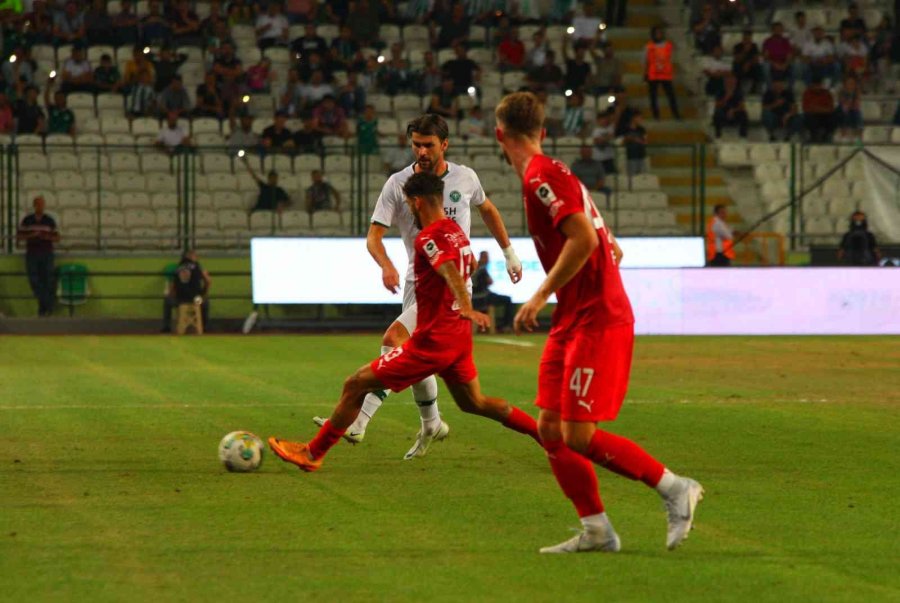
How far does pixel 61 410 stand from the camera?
1403 centimetres

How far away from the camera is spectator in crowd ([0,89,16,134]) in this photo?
101 ft

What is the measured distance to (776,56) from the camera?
35.4 m

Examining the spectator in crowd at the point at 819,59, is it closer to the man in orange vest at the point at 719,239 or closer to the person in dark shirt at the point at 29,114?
the man in orange vest at the point at 719,239

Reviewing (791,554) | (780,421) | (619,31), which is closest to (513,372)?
(780,421)

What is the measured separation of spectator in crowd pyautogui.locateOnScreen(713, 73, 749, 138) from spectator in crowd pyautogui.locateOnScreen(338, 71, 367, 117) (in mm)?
7784

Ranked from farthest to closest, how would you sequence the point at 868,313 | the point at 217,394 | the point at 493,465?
the point at 868,313
the point at 217,394
the point at 493,465

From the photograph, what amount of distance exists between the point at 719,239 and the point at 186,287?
9893mm

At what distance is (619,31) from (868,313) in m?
13.2

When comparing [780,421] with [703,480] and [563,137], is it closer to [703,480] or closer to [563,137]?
[703,480]

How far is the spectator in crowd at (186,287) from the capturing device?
2852 centimetres

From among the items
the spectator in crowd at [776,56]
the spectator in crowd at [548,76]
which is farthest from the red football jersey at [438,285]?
the spectator in crowd at [776,56]

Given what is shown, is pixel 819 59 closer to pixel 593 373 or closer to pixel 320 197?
pixel 320 197

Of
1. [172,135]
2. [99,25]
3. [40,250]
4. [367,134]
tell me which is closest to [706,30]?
[367,134]

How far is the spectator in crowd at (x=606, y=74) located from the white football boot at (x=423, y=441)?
24.6 metres
